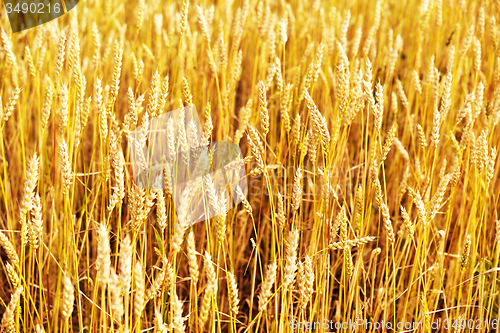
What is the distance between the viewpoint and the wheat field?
0.72 meters

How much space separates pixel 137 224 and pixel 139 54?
1.10m

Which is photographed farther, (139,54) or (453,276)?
(139,54)

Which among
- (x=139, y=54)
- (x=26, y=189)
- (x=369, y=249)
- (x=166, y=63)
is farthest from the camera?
Result: (x=166, y=63)

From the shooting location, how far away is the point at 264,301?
0.61 meters

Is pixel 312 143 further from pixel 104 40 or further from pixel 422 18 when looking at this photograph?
pixel 104 40

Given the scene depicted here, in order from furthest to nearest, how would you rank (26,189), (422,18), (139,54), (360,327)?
(139,54) < (422,18) < (360,327) < (26,189)

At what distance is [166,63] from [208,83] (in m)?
0.24

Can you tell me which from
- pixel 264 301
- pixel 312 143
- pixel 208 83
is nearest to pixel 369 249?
pixel 312 143

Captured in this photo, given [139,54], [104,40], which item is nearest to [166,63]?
[139,54]

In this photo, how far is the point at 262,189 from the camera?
3.23 feet

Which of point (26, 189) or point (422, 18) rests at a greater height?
point (422, 18)

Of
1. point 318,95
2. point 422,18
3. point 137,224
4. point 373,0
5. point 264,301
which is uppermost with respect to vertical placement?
point 373,0

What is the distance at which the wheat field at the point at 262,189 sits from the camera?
2.36ft

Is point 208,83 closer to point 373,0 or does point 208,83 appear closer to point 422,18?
point 422,18
